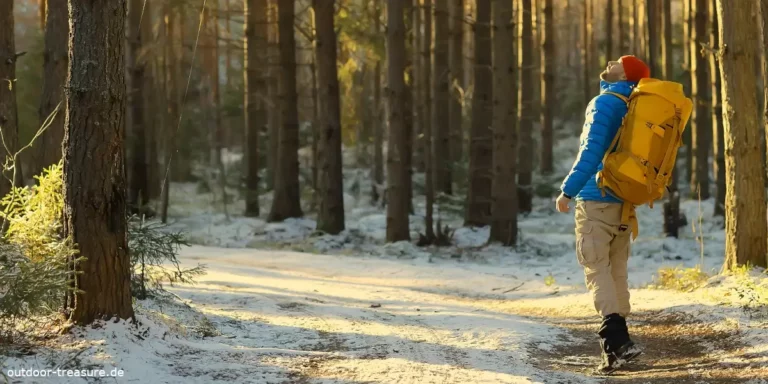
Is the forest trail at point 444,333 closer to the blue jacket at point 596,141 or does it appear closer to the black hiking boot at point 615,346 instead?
the black hiking boot at point 615,346

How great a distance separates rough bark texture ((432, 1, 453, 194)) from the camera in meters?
20.7

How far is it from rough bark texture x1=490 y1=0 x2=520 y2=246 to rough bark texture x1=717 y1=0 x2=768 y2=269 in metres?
6.77

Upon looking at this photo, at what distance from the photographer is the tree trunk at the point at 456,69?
21744 millimetres

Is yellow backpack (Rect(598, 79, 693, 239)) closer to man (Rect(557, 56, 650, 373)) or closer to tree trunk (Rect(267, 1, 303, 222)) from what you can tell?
man (Rect(557, 56, 650, 373))

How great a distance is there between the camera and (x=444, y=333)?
678 cm

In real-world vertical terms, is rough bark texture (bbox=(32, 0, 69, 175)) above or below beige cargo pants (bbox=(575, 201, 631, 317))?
above

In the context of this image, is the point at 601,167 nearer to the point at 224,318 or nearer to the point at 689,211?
the point at 224,318

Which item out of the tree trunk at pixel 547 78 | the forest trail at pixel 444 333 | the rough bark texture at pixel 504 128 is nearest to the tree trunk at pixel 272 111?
the tree trunk at pixel 547 78

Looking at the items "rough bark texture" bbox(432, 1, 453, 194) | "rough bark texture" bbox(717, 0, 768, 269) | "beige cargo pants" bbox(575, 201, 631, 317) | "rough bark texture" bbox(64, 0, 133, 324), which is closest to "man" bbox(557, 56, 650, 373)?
"beige cargo pants" bbox(575, 201, 631, 317)

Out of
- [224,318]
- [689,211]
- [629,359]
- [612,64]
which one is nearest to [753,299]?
[629,359]

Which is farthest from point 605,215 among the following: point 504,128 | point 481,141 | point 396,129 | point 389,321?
point 481,141

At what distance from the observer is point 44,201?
19.1ft

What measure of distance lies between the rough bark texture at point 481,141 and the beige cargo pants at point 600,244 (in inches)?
487

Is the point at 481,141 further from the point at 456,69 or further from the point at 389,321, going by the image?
the point at 389,321
